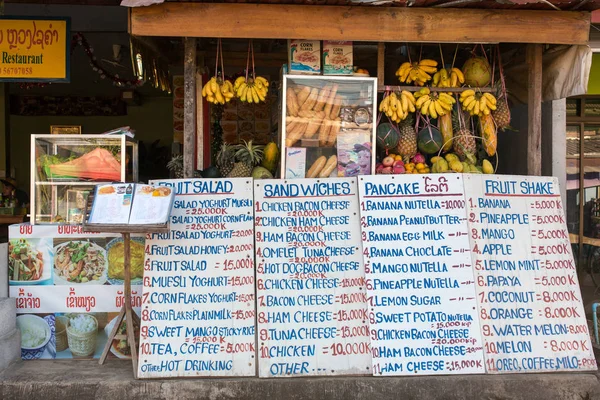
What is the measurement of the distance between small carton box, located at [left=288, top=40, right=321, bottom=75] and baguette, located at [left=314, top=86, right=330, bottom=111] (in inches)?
7.7

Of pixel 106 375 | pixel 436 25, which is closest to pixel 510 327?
pixel 436 25

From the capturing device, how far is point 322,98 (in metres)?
5.25

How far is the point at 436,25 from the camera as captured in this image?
4.79 m

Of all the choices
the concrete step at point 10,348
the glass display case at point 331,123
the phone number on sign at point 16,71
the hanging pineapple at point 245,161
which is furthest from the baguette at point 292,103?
the phone number on sign at point 16,71

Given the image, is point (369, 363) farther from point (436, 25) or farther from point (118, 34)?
point (118, 34)

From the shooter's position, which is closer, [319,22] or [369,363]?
[369,363]

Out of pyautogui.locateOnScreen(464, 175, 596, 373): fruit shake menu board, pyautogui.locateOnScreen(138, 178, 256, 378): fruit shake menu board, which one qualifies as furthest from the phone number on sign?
pyautogui.locateOnScreen(464, 175, 596, 373): fruit shake menu board

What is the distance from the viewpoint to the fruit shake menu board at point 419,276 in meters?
4.39

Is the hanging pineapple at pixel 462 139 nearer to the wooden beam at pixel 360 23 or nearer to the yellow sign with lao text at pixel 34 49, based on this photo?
the wooden beam at pixel 360 23

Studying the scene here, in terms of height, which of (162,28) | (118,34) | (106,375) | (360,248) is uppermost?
(118,34)

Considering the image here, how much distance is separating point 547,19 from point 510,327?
300cm

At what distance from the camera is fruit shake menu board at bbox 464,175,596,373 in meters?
4.46

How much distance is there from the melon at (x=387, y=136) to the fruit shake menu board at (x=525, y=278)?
886 mm

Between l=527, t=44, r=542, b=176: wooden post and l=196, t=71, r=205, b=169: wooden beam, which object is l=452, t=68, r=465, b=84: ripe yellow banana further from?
l=196, t=71, r=205, b=169: wooden beam
